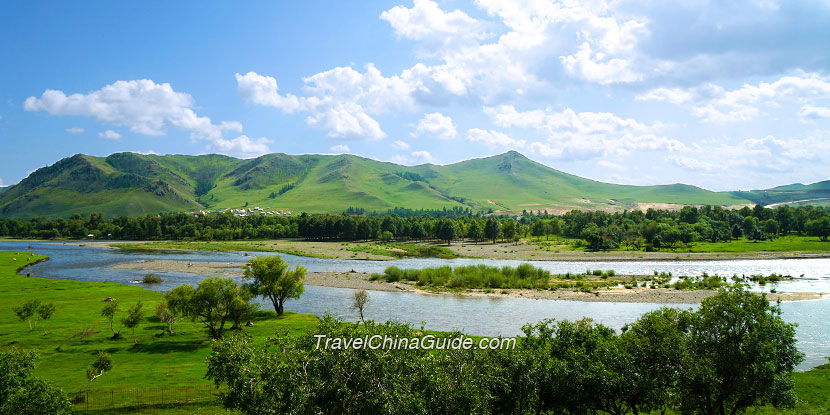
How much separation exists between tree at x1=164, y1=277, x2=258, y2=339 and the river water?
1457cm

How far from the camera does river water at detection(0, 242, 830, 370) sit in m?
56.7

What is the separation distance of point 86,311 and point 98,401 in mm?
39697

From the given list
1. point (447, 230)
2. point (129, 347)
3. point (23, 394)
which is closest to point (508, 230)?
point (447, 230)

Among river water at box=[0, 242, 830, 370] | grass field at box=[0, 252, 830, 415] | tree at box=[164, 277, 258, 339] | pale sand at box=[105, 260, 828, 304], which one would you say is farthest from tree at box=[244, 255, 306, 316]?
pale sand at box=[105, 260, 828, 304]

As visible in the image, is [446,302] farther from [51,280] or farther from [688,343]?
[51,280]

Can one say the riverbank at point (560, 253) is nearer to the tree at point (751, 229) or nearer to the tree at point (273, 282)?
the tree at point (751, 229)

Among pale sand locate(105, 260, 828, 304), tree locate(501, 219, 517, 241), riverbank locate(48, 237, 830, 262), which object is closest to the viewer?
pale sand locate(105, 260, 828, 304)

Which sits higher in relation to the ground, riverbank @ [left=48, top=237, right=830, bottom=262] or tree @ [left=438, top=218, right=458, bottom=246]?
tree @ [left=438, top=218, right=458, bottom=246]

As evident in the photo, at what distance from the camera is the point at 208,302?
5162 centimetres

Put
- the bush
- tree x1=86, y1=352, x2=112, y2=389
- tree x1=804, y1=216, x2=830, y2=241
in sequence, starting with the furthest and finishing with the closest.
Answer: tree x1=804, y1=216, x2=830, y2=241 → the bush → tree x1=86, y1=352, x2=112, y2=389

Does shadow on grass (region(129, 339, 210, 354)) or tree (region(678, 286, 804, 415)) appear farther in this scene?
shadow on grass (region(129, 339, 210, 354))

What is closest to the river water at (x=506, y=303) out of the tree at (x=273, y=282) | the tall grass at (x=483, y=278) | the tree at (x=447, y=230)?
the tree at (x=273, y=282)

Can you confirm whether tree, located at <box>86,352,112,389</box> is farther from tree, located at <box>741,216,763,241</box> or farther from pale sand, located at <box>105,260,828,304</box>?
tree, located at <box>741,216,763,241</box>

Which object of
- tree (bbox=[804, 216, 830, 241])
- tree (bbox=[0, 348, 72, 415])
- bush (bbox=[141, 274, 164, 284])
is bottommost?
bush (bbox=[141, 274, 164, 284])
